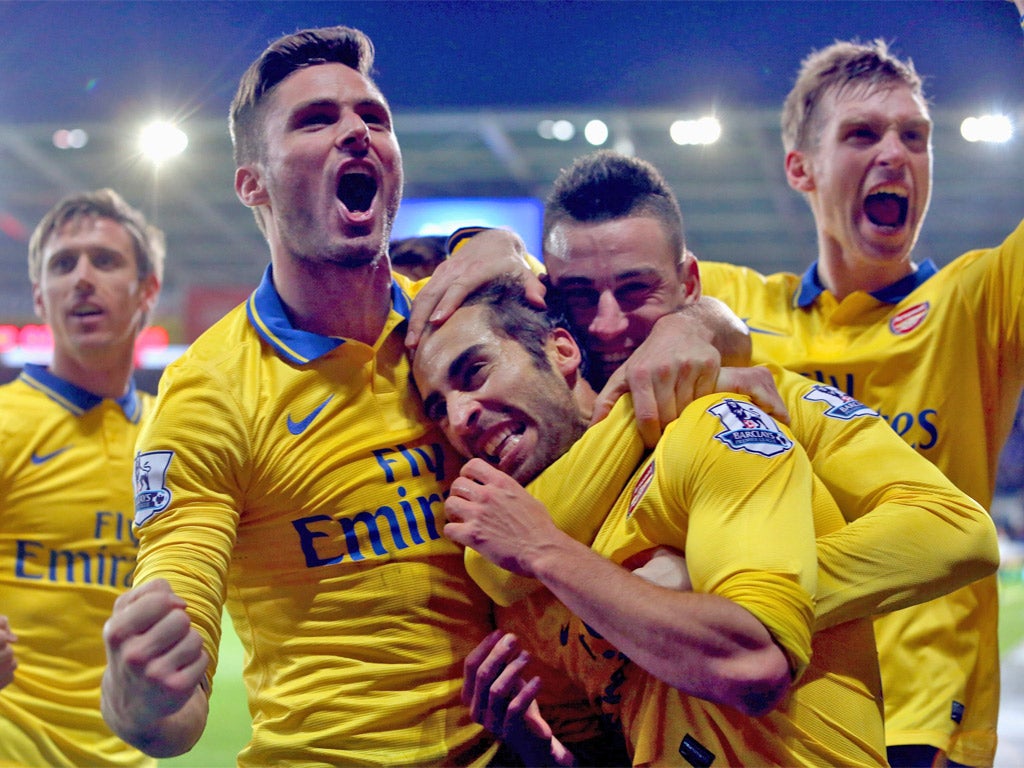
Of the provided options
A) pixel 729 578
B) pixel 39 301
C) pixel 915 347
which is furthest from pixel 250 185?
pixel 39 301

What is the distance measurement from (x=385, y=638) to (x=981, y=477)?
143 cm

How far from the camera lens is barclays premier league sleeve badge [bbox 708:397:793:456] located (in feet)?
4.69

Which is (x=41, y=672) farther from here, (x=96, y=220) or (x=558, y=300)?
(x=558, y=300)

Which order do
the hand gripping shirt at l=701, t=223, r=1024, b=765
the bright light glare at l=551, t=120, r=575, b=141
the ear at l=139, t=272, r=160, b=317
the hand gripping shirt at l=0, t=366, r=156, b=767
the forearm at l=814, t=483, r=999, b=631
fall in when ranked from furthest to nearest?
the bright light glare at l=551, t=120, r=575, b=141, the ear at l=139, t=272, r=160, b=317, the hand gripping shirt at l=0, t=366, r=156, b=767, the hand gripping shirt at l=701, t=223, r=1024, b=765, the forearm at l=814, t=483, r=999, b=631

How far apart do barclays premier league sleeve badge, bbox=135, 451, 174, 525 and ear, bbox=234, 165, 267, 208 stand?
21.8 inches

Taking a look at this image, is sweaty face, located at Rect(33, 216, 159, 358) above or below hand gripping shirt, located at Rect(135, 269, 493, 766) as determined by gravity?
above

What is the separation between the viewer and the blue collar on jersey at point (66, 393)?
3043 mm

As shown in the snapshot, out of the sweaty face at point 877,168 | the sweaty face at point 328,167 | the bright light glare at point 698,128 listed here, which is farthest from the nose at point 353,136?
the sweaty face at point 877,168

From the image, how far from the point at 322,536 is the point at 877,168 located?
1491 millimetres

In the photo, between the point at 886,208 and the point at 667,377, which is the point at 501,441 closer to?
the point at 667,377

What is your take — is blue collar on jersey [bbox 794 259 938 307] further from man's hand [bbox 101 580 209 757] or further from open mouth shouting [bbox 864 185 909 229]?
man's hand [bbox 101 580 209 757]

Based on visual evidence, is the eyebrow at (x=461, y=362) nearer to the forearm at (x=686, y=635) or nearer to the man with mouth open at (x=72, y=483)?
the forearm at (x=686, y=635)

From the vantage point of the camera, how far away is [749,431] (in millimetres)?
1451

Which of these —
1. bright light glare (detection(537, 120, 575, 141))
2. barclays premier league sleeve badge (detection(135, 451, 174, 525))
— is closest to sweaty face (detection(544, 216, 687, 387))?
barclays premier league sleeve badge (detection(135, 451, 174, 525))
